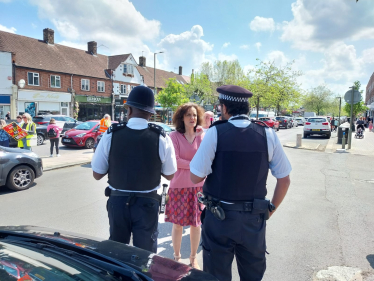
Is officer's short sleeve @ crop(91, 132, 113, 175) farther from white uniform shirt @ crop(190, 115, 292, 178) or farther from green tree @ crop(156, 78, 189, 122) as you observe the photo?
green tree @ crop(156, 78, 189, 122)

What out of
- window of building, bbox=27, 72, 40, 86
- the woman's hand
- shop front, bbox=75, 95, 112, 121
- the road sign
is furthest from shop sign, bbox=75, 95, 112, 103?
the woman's hand

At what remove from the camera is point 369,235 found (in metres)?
4.42

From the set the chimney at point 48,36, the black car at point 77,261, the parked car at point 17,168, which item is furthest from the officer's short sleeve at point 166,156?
the chimney at point 48,36

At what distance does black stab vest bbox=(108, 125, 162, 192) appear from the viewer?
2453mm

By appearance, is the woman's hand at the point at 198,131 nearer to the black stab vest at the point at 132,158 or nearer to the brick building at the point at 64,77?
the black stab vest at the point at 132,158

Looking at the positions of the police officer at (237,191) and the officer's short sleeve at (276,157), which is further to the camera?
the officer's short sleeve at (276,157)

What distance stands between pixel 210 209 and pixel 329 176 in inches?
298

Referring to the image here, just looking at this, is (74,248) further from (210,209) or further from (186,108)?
(186,108)

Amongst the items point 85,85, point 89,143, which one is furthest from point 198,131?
point 85,85

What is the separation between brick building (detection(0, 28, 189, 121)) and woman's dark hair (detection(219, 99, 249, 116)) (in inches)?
1000

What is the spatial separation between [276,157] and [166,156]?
3.13 ft

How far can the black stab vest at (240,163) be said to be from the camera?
217 centimetres

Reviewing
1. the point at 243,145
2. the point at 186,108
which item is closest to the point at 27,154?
the point at 186,108

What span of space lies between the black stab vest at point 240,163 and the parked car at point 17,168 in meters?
6.20
